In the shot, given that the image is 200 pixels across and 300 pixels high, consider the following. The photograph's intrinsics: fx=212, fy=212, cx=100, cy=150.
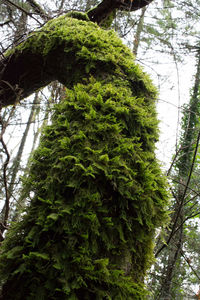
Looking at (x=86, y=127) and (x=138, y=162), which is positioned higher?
(x=86, y=127)

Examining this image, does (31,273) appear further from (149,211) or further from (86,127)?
(86,127)

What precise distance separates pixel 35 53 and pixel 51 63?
0.28 m

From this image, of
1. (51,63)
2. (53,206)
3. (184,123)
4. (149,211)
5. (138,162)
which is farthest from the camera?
(184,123)

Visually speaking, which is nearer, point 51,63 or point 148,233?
point 148,233

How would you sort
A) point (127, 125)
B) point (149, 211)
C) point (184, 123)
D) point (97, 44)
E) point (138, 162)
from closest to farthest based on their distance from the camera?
point (149, 211)
point (138, 162)
point (127, 125)
point (97, 44)
point (184, 123)

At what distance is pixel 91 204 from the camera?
118cm

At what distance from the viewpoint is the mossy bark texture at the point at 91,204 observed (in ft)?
3.33

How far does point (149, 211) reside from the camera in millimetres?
1321

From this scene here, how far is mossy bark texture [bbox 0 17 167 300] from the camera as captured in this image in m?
1.01

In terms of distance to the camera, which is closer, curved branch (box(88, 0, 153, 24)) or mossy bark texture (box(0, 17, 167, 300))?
mossy bark texture (box(0, 17, 167, 300))

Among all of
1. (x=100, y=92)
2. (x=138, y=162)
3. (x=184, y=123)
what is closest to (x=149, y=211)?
(x=138, y=162)

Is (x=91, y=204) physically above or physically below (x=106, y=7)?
below

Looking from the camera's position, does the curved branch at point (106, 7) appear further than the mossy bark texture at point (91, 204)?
Yes

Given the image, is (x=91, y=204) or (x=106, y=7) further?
(x=106, y=7)
